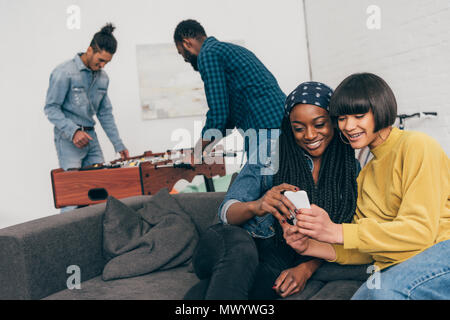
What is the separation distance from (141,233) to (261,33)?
333cm

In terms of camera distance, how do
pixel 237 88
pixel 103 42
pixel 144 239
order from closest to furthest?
pixel 144 239 → pixel 237 88 → pixel 103 42

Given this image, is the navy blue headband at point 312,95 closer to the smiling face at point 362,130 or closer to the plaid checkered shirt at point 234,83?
the smiling face at point 362,130

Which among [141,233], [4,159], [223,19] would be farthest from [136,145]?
[141,233]

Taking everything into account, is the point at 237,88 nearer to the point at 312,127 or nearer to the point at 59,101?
the point at 312,127

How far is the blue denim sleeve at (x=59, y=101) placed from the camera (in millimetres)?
2965

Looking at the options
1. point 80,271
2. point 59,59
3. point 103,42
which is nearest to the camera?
point 80,271

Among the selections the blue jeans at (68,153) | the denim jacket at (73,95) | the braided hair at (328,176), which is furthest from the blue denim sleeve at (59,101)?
the braided hair at (328,176)

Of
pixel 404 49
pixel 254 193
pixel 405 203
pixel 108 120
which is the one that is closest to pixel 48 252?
pixel 254 193

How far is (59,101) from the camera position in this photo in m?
3.01

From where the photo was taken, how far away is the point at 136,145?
4.43 m

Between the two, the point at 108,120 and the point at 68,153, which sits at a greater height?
the point at 108,120

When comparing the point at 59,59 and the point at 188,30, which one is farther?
the point at 59,59

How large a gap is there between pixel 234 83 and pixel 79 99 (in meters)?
1.48
